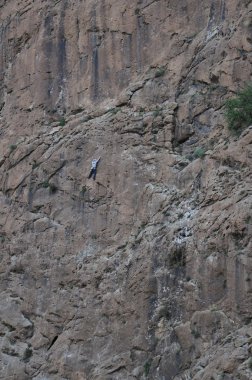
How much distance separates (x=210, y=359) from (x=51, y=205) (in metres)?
6.62

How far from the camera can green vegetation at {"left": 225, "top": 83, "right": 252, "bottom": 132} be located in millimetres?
18016

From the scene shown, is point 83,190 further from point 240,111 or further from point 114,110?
point 240,111

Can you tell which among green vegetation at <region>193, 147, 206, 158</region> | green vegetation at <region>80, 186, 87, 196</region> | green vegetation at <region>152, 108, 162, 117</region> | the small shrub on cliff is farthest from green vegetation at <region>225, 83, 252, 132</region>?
the small shrub on cliff

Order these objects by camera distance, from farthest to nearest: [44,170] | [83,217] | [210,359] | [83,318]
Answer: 1. [44,170]
2. [83,217]
3. [83,318]
4. [210,359]

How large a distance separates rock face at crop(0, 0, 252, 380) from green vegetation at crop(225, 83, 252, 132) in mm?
372

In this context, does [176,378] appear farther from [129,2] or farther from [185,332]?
[129,2]

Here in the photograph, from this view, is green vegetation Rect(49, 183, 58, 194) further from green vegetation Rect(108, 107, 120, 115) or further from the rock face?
green vegetation Rect(108, 107, 120, 115)

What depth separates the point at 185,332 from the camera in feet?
54.1

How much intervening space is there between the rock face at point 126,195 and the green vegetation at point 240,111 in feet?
1.22

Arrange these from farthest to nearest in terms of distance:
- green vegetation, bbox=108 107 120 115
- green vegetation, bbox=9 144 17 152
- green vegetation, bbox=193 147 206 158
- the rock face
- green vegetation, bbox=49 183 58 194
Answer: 1. green vegetation, bbox=9 144 17 152
2. green vegetation, bbox=49 183 58 194
3. green vegetation, bbox=108 107 120 115
4. green vegetation, bbox=193 147 206 158
5. the rock face

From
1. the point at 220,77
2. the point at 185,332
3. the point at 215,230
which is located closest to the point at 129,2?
the point at 220,77

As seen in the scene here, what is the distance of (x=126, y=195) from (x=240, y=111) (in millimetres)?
3224

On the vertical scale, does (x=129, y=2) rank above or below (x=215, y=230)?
above

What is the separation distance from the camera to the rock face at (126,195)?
16.6 metres
